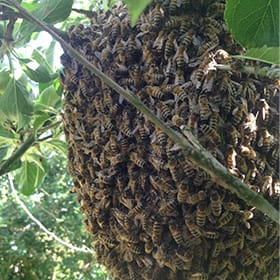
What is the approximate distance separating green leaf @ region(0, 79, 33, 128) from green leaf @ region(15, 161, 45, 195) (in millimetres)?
222

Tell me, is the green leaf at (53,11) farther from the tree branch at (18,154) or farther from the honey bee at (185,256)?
the honey bee at (185,256)

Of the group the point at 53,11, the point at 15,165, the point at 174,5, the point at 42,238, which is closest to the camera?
the point at 174,5

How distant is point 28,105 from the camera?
104 cm

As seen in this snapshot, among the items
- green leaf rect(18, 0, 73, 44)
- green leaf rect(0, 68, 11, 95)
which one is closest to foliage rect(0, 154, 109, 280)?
green leaf rect(0, 68, 11, 95)

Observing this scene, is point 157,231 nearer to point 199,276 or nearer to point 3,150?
point 199,276

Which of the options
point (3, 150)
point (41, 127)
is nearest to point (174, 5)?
point (41, 127)

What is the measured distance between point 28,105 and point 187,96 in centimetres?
41

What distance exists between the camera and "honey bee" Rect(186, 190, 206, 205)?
2.29 ft

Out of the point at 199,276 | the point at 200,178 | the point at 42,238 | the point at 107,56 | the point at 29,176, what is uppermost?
the point at 107,56

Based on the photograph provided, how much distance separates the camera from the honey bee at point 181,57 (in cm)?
76

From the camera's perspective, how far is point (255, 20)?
591 mm

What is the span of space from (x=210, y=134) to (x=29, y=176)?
25.6 inches

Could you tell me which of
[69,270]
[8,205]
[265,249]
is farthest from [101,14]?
[8,205]

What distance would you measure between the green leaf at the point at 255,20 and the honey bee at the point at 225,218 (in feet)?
0.71
